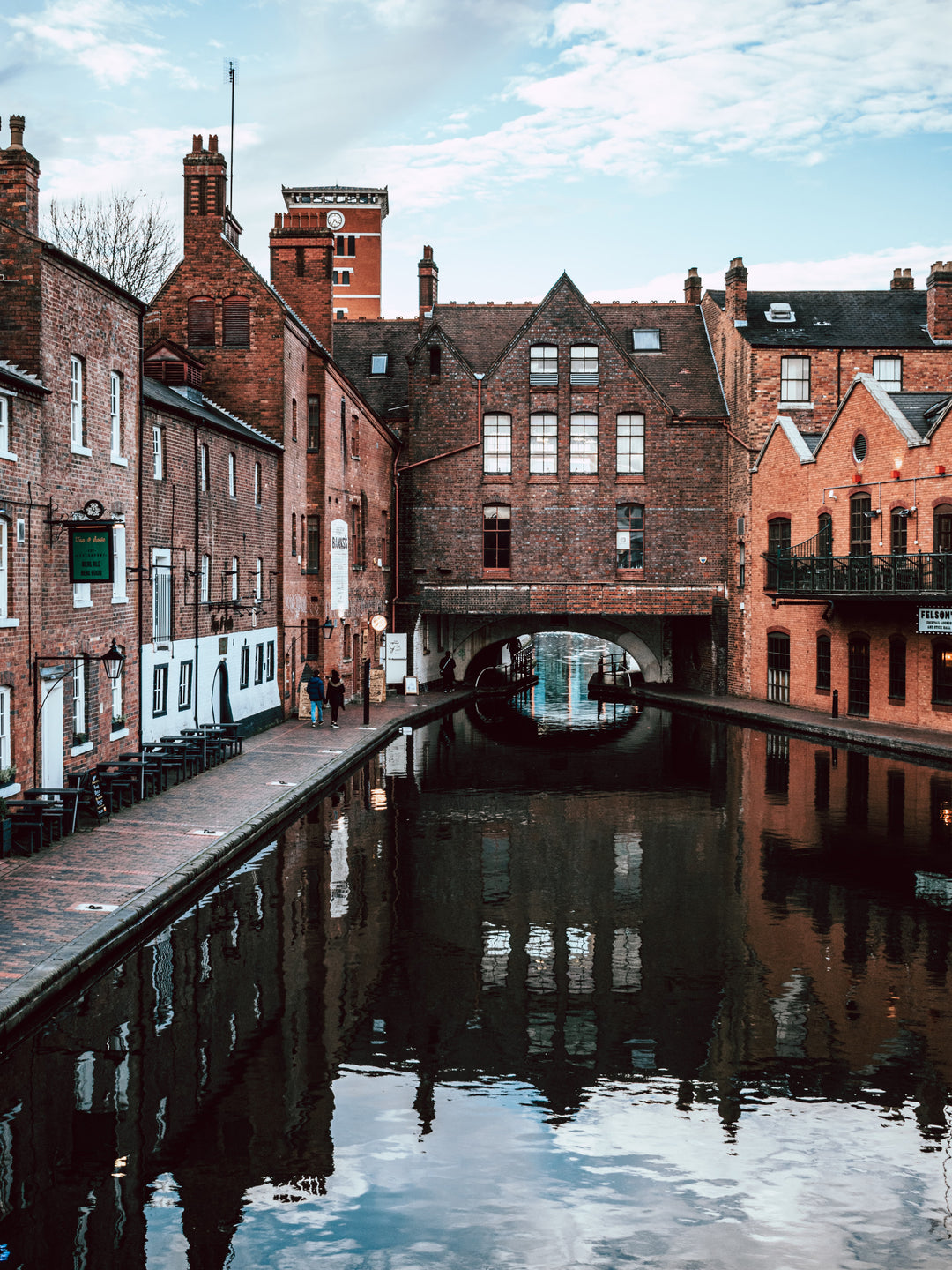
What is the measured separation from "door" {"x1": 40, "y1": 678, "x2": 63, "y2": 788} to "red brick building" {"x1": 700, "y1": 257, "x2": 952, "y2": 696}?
26461 mm

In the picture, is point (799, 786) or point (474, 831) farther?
point (799, 786)

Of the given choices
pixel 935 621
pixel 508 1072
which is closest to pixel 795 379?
pixel 935 621

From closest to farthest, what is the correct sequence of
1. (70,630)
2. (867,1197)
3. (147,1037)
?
(867,1197), (147,1037), (70,630)

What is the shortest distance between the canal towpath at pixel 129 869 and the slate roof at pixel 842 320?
23067mm

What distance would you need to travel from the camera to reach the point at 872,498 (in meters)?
31.6

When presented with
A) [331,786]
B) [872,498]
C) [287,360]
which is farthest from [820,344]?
[331,786]

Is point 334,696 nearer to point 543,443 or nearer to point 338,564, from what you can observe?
point 338,564

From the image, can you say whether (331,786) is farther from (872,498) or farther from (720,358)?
(720,358)

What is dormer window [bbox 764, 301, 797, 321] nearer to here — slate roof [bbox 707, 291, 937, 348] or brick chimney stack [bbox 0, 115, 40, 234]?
slate roof [bbox 707, 291, 937, 348]

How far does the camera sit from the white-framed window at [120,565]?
19.8 meters

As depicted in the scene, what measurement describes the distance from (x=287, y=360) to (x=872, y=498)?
16.2 metres

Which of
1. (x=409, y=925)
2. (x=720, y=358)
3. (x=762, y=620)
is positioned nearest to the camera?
(x=409, y=925)

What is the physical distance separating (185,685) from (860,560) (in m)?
17.3

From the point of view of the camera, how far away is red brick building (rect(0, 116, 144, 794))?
15703 millimetres
